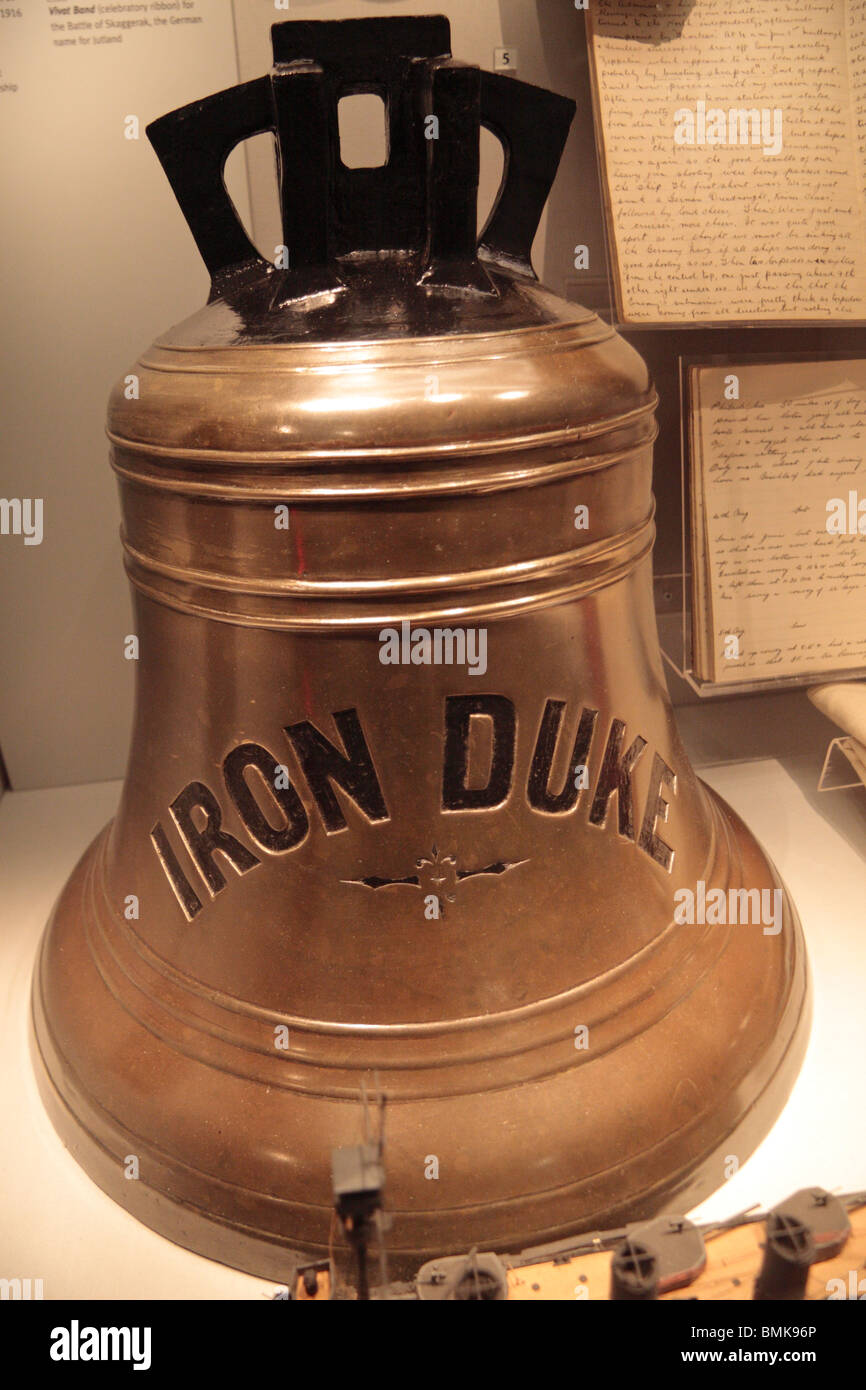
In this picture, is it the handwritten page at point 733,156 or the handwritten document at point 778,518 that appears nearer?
the handwritten page at point 733,156

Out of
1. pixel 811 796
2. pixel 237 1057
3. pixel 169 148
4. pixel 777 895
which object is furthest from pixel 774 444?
pixel 237 1057

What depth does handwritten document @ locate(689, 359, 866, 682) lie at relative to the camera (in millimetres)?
1431

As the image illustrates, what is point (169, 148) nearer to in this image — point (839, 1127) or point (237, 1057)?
point (237, 1057)

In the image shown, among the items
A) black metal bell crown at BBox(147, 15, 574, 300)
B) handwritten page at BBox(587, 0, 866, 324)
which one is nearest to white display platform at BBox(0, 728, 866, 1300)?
handwritten page at BBox(587, 0, 866, 324)

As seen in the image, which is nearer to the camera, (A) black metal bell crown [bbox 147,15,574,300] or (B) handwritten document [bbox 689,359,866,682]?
(A) black metal bell crown [bbox 147,15,574,300]

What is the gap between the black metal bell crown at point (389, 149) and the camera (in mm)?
819

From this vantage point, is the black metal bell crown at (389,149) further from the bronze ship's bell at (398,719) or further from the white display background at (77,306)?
the white display background at (77,306)

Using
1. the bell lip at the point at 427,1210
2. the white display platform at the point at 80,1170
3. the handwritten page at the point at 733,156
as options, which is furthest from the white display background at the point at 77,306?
the bell lip at the point at 427,1210

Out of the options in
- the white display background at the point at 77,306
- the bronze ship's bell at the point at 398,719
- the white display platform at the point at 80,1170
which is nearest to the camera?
the bronze ship's bell at the point at 398,719

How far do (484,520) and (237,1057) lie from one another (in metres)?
0.48

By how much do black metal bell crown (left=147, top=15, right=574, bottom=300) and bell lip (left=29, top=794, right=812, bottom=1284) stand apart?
675 millimetres

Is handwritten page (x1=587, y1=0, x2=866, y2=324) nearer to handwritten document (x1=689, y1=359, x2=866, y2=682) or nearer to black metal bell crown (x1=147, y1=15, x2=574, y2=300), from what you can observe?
handwritten document (x1=689, y1=359, x2=866, y2=682)

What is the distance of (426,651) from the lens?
2.73ft

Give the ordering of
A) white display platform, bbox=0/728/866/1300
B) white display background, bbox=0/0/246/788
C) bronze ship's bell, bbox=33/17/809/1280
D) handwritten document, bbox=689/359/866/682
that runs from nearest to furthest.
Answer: bronze ship's bell, bbox=33/17/809/1280, white display platform, bbox=0/728/866/1300, white display background, bbox=0/0/246/788, handwritten document, bbox=689/359/866/682
